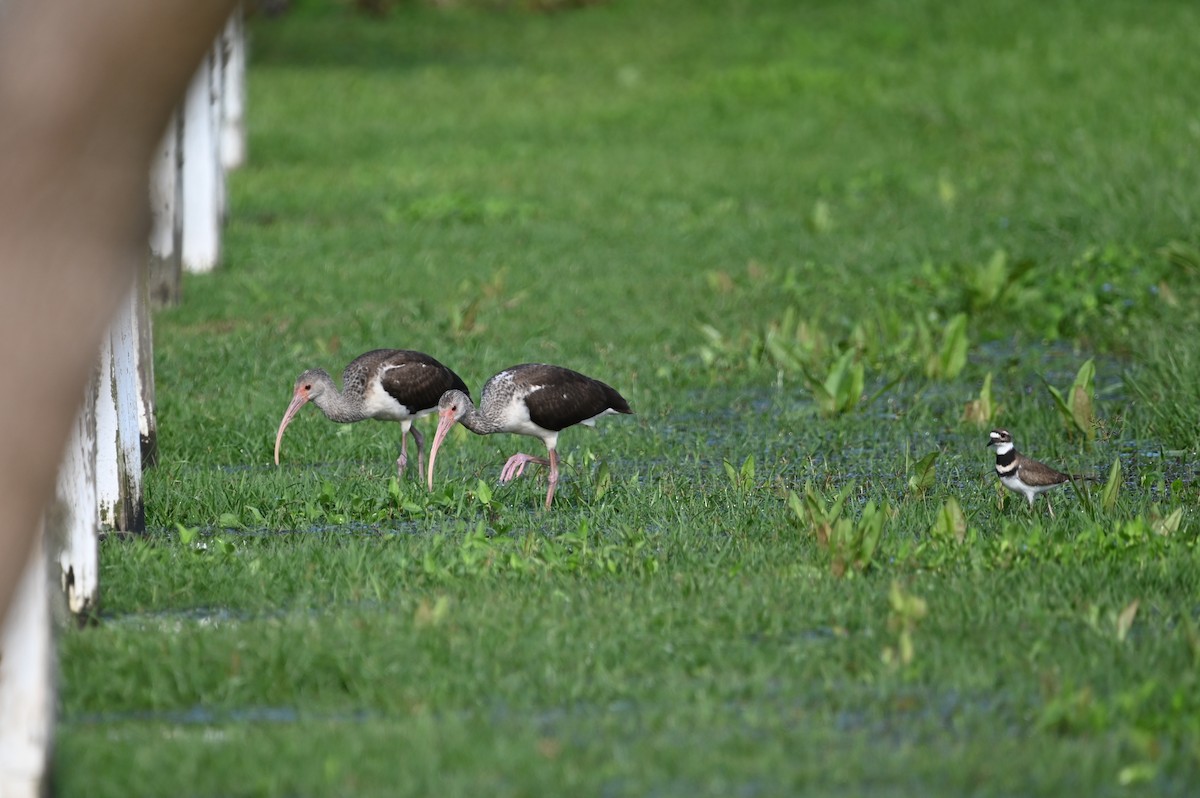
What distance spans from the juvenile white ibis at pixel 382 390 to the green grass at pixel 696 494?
36cm

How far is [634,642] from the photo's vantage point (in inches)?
241

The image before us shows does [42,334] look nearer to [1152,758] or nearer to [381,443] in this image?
[1152,758]

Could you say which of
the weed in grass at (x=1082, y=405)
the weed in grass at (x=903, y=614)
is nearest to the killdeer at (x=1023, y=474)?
the weed in grass at (x=1082, y=405)

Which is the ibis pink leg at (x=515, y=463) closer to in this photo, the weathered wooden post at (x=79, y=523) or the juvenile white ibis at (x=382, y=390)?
the juvenile white ibis at (x=382, y=390)

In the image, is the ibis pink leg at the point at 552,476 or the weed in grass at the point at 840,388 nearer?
the ibis pink leg at the point at 552,476

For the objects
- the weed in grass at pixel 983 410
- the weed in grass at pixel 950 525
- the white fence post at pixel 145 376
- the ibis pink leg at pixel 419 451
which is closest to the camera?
the weed in grass at pixel 950 525

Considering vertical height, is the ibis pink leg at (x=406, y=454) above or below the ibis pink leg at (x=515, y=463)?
below

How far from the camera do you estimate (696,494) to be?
27.6 feet

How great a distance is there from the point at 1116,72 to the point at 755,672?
19.0 m

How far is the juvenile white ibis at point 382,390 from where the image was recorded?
9453 mm

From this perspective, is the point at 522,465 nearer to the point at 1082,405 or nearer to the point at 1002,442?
the point at 1002,442

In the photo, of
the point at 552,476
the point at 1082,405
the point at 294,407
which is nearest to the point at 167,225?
the point at 294,407

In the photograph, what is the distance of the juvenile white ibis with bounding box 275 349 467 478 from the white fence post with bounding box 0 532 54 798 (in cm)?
424

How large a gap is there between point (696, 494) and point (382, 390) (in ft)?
6.32
